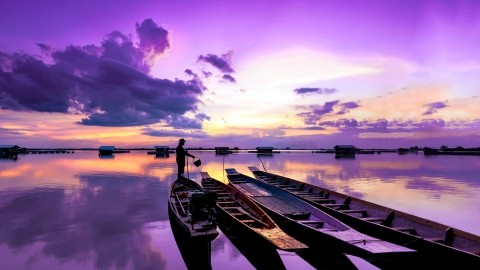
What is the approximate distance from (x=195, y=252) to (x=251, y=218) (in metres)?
2.07

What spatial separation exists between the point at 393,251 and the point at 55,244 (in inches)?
385

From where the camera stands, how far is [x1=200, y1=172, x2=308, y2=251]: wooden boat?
7306 mm

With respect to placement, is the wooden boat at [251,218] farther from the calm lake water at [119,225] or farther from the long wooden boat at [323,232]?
the long wooden boat at [323,232]

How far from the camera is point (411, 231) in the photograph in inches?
348

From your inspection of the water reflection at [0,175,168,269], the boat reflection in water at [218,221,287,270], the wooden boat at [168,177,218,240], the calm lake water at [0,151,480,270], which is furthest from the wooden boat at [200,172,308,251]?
the water reflection at [0,175,168,269]

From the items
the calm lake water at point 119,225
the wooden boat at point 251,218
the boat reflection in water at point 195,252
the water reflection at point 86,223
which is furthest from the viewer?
the water reflection at point 86,223

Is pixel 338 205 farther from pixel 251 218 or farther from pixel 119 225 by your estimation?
pixel 119 225

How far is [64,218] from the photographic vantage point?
537 inches

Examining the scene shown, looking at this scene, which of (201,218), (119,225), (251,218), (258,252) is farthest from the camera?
(119,225)

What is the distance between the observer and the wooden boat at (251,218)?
288 inches

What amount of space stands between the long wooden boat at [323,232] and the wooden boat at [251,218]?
2.72 feet

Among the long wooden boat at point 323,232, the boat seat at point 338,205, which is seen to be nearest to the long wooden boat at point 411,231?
the boat seat at point 338,205

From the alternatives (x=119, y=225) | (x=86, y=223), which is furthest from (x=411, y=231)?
(x=86, y=223)

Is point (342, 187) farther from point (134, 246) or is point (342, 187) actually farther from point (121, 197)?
point (134, 246)
